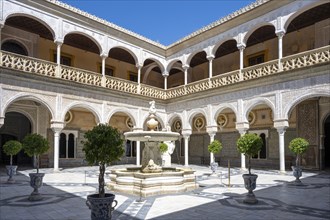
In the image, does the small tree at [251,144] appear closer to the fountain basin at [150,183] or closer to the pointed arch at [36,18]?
the fountain basin at [150,183]

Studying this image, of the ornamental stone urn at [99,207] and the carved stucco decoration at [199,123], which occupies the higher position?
the carved stucco decoration at [199,123]

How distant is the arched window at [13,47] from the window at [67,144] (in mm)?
5267

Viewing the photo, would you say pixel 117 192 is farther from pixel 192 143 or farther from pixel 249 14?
pixel 192 143

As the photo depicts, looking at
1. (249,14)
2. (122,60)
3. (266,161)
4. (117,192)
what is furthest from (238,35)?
(117,192)

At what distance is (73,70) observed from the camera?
15125 mm

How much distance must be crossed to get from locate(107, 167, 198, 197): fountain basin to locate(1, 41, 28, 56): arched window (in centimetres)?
1095

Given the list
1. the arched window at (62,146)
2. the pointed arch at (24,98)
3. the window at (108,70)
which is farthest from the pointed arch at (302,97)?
the arched window at (62,146)

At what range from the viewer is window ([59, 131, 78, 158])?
17967 mm

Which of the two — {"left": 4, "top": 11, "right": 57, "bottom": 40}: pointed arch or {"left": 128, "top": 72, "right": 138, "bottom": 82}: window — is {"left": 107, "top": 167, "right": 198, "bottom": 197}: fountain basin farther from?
{"left": 128, "top": 72, "right": 138, "bottom": 82}: window

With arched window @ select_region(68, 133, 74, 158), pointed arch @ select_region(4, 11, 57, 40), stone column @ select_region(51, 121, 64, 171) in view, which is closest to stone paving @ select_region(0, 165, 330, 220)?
stone column @ select_region(51, 121, 64, 171)

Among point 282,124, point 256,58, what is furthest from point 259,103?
point 256,58

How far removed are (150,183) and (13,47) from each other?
1237 centimetres

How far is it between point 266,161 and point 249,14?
8.46 m

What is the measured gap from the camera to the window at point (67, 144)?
1797 centimetres
